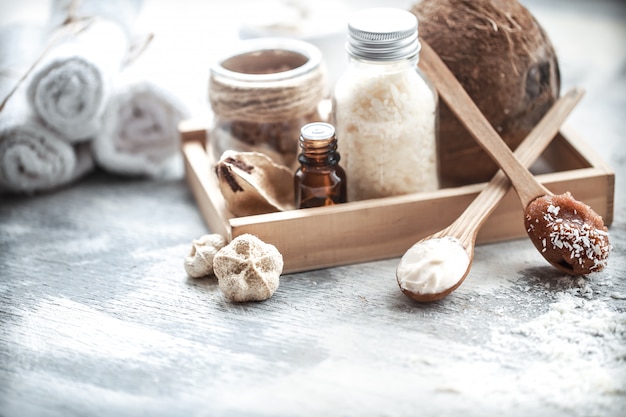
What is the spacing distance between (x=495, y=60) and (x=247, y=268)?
1.22 ft

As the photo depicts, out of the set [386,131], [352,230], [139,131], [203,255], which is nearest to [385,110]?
[386,131]

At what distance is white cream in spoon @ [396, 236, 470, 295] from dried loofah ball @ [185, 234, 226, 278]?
0.66 ft

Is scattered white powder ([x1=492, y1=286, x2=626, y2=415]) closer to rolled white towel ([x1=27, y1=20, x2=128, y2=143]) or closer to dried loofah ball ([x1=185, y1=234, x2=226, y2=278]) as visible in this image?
dried loofah ball ([x1=185, y1=234, x2=226, y2=278])

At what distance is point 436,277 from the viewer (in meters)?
0.86

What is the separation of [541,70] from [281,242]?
0.36 metres

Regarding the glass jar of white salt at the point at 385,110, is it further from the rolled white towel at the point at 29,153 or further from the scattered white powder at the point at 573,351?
the rolled white towel at the point at 29,153

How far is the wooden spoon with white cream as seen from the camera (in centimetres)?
87

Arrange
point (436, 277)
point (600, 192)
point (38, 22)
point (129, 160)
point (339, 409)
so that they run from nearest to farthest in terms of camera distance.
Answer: point (339, 409), point (436, 277), point (600, 192), point (129, 160), point (38, 22)

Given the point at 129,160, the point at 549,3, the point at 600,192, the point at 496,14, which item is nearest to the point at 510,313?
the point at 600,192

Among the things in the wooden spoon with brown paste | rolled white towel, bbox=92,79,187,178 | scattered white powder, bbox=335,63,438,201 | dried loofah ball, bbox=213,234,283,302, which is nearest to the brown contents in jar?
the wooden spoon with brown paste

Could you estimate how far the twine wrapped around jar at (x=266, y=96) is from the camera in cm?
98

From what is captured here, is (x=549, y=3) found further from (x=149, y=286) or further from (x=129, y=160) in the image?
(x=149, y=286)

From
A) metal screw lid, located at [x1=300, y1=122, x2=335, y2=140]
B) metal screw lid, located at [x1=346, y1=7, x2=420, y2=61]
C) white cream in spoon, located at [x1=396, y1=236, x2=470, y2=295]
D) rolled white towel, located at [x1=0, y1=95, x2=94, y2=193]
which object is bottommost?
→ rolled white towel, located at [x1=0, y1=95, x2=94, y2=193]

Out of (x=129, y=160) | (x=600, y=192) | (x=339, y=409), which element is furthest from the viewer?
(x=129, y=160)
